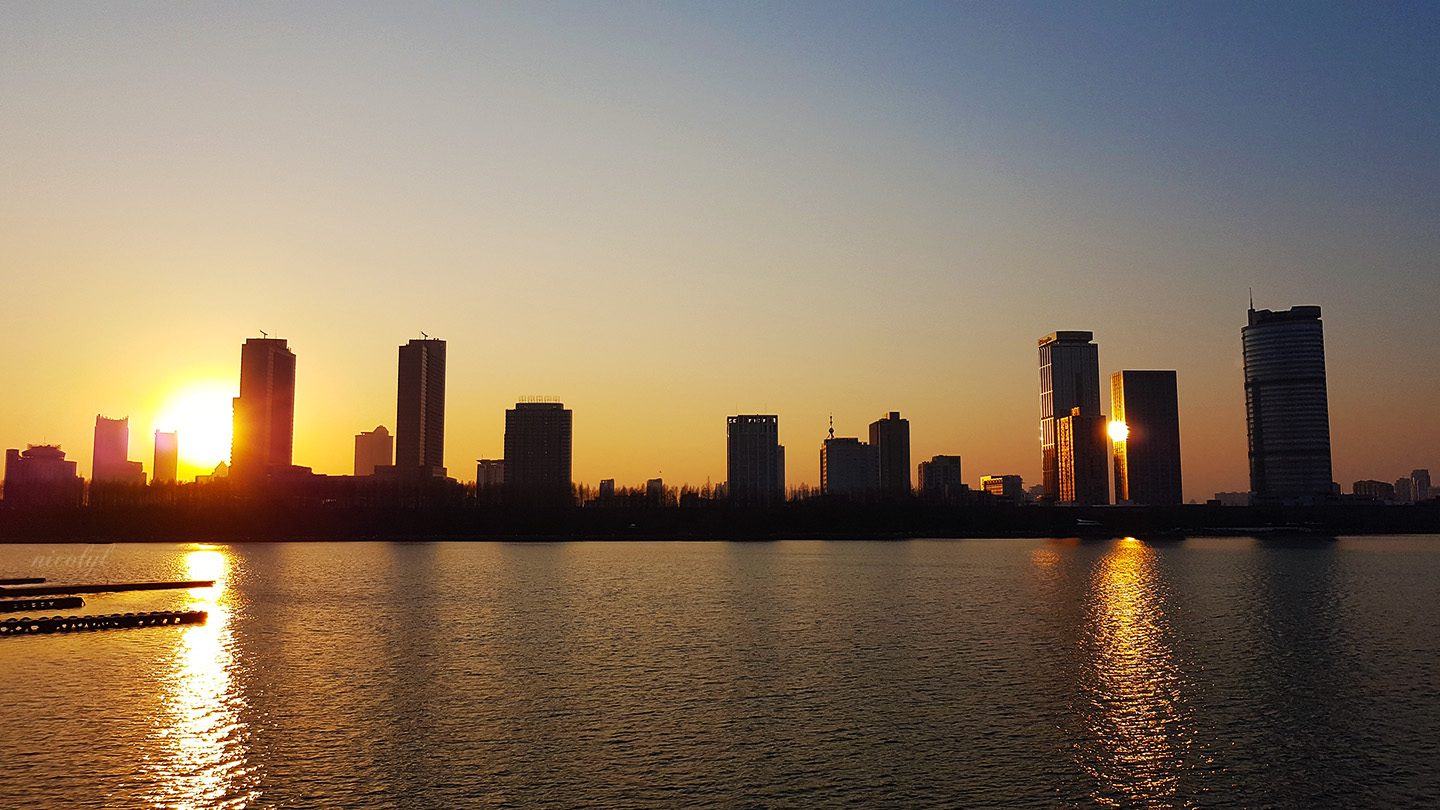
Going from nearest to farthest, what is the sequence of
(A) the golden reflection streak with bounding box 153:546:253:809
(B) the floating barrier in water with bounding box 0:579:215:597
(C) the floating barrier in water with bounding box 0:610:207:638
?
(A) the golden reflection streak with bounding box 153:546:253:809 < (C) the floating barrier in water with bounding box 0:610:207:638 < (B) the floating barrier in water with bounding box 0:579:215:597

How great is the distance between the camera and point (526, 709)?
47031 millimetres

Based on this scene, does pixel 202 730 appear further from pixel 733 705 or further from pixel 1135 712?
pixel 1135 712

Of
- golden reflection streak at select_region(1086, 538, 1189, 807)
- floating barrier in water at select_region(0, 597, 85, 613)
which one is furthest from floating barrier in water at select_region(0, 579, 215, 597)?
golden reflection streak at select_region(1086, 538, 1189, 807)

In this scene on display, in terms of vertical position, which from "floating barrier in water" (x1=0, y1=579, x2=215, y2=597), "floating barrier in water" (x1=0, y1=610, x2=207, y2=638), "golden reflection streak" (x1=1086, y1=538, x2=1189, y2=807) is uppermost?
"floating barrier in water" (x1=0, y1=579, x2=215, y2=597)

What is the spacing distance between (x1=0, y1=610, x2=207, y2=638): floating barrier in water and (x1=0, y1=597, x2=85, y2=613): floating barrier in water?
10.6 m

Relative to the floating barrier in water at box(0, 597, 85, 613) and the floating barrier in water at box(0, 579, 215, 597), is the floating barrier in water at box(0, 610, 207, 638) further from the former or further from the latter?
the floating barrier in water at box(0, 579, 215, 597)

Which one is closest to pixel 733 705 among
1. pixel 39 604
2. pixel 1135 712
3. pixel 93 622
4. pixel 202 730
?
pixel 1135 712

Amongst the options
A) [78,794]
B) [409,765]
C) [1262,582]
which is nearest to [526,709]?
[409,765]

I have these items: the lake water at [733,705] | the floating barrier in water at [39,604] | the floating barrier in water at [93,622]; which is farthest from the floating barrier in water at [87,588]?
the floating barrier in water at [93,622]

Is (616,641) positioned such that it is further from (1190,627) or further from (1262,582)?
(1262,582)

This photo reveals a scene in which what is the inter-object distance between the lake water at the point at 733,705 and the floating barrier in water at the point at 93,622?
7.92 ft

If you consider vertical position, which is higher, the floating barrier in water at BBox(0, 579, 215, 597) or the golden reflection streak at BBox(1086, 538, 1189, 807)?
the floating barrier in water at BBox(0, 579, 215, 597)

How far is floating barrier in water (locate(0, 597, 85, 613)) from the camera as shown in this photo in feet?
294

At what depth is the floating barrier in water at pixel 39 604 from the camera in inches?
3533
